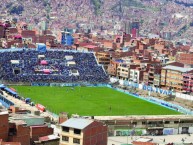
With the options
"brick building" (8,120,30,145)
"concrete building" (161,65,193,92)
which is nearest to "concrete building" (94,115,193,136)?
"brick building" (8,120,30,145)

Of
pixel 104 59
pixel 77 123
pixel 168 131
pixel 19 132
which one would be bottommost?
pixel 168 131

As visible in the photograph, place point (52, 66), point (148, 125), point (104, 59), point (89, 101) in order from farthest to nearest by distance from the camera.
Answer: point (104, 59), point (52, 66), point (89, 101), point (148, 125)

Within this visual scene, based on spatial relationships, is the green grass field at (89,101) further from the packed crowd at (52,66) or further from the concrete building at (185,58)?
the concrete building at (185,58)

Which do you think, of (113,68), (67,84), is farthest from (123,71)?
(67,84)

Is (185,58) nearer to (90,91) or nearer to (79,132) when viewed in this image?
(90,91)

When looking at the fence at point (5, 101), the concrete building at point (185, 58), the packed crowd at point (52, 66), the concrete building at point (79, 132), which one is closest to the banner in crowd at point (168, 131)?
the fence at point (5, 101)

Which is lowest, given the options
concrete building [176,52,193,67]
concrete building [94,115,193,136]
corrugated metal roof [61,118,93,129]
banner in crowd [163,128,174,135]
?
banner in crowd [163,128,174,135]

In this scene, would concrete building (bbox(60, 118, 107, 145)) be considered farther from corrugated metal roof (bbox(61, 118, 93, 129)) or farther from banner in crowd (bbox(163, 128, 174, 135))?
banner in crowd (bbox(163, 128, 174, 135))
